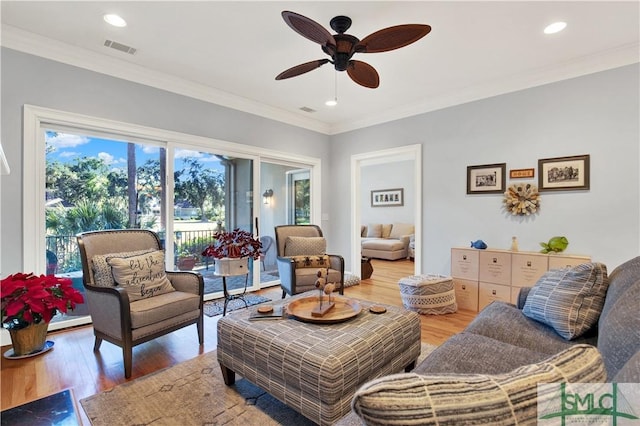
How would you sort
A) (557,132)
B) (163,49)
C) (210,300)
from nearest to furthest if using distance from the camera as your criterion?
1. (163,49)
2. (557,132)
3. (210,300)

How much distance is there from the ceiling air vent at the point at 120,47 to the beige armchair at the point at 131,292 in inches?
70.4

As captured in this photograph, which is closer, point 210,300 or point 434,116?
point 210,300

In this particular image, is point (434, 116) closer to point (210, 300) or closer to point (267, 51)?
point (267, 51)

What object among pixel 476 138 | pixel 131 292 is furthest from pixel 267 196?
pixel 476 138

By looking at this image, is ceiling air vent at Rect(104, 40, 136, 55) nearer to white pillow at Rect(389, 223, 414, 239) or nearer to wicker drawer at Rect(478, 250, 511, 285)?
wicker drawer at Rect(478, 250, 511, 285)

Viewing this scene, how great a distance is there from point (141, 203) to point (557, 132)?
4835mm

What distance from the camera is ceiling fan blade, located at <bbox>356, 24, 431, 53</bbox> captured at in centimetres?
197

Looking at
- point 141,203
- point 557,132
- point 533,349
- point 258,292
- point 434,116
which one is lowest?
point 258,292

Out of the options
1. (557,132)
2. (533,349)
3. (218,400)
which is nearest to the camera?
(533,349)

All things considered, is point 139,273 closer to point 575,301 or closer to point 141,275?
point 141,275

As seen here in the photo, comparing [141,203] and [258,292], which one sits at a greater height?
[141,203]

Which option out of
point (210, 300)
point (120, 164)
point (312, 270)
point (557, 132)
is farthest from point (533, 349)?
point (120, 164)

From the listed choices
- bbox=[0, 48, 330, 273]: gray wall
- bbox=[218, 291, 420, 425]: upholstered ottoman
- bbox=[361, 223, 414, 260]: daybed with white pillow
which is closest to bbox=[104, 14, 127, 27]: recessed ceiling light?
bbox=[0, 48, 330, 273]: gray wall

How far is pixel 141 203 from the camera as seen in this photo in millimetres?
3596
